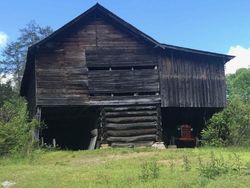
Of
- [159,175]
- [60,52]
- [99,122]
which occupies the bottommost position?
[159,175]

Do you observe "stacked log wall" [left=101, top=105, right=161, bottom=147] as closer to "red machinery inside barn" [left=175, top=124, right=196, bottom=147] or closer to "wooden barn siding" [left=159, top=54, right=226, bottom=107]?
"wooden barn siding" [left=159, top=54, right=226, bottom=107]

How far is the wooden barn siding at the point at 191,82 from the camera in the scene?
91.7 ft

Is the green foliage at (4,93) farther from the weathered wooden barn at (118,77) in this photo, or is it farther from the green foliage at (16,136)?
the green foliage at (16,136)

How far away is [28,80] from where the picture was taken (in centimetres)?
3353

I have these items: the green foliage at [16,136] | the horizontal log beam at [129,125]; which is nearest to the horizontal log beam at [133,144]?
the horizontal log beam at [129,125]

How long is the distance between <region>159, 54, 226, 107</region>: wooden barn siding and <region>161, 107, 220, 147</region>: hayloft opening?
5.36 ft

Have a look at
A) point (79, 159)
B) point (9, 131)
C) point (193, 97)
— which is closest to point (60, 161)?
point (79, 159)

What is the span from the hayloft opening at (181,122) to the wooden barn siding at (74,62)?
3.97 metres

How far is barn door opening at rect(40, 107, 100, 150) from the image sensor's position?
28828 mm

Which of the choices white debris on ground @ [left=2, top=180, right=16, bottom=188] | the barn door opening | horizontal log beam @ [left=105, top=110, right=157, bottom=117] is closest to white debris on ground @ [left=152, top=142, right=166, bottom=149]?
horizontal log beam @ [left=105, top=110, right=157, bottom=117]

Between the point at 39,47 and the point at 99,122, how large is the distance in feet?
17.3

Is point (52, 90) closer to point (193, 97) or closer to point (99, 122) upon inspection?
point (99, 122)

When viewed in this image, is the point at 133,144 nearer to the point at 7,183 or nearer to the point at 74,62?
the point at 74,62

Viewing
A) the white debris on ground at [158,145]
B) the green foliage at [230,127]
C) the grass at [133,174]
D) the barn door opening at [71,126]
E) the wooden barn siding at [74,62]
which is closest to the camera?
the grass at [133,174]
